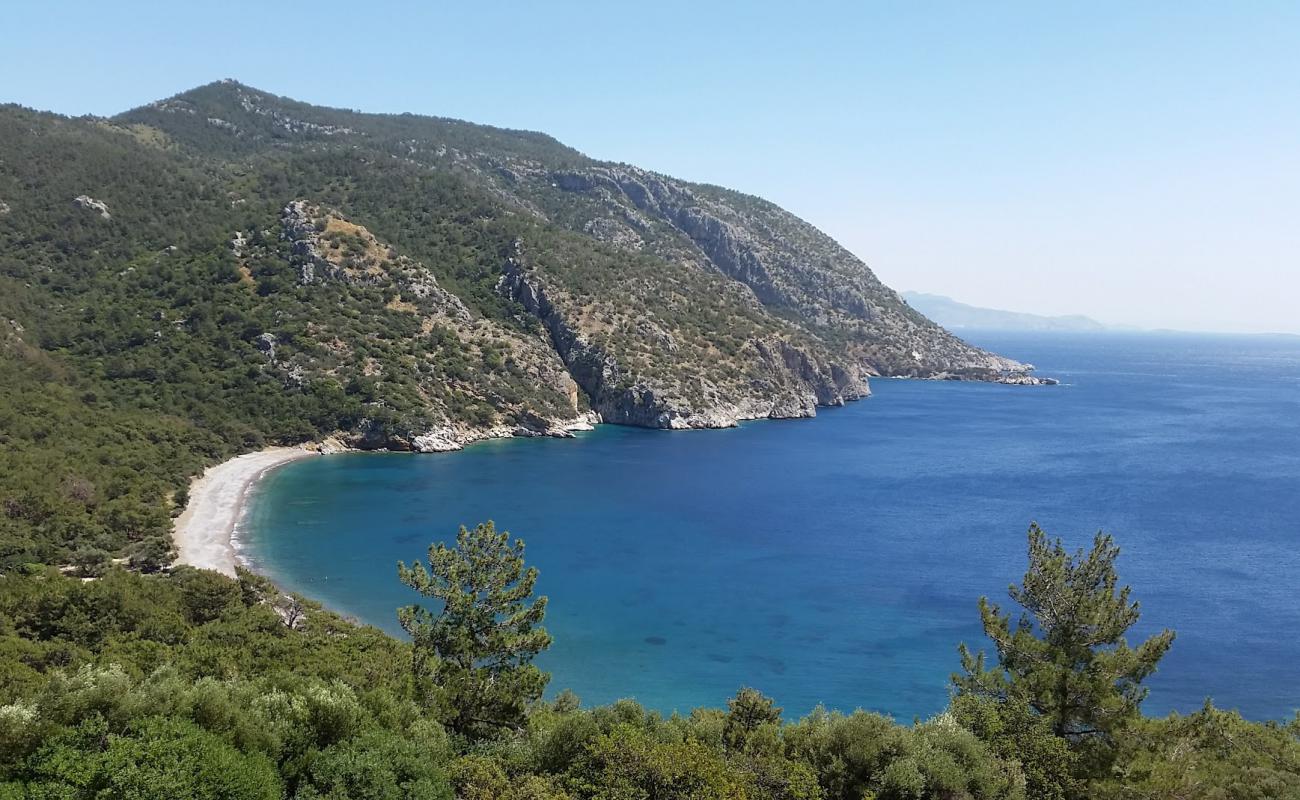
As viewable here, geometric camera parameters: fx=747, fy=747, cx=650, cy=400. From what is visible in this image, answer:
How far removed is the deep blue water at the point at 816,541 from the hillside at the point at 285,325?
8277 mm

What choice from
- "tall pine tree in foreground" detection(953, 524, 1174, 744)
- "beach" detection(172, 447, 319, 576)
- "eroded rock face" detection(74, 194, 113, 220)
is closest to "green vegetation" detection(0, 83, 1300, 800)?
"tall pine tree in foreground" detection(953, 524, 1174, 744)

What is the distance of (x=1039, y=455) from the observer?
93562 mm

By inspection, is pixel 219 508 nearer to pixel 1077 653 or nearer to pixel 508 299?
pixel 1077 653

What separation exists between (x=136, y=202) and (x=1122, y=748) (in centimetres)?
12475

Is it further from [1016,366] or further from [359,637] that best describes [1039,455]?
[1016,366]

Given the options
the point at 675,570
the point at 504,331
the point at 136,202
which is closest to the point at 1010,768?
the point at 675,570

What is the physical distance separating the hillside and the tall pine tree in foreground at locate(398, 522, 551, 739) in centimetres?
3289

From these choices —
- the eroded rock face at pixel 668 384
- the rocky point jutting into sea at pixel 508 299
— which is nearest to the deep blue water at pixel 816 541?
the eroded rock face at pixel 668 384

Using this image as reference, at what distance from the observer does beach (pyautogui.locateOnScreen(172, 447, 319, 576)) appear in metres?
47.6

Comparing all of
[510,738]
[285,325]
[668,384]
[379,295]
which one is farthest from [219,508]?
[668,384]

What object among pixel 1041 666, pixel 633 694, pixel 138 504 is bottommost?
pixel 633 694

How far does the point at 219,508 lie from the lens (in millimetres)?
57656

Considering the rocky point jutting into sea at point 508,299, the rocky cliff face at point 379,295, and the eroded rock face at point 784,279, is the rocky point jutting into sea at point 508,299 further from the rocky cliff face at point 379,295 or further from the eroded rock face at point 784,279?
the eroded rock face at point 784,279

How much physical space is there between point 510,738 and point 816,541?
41.8 meters
